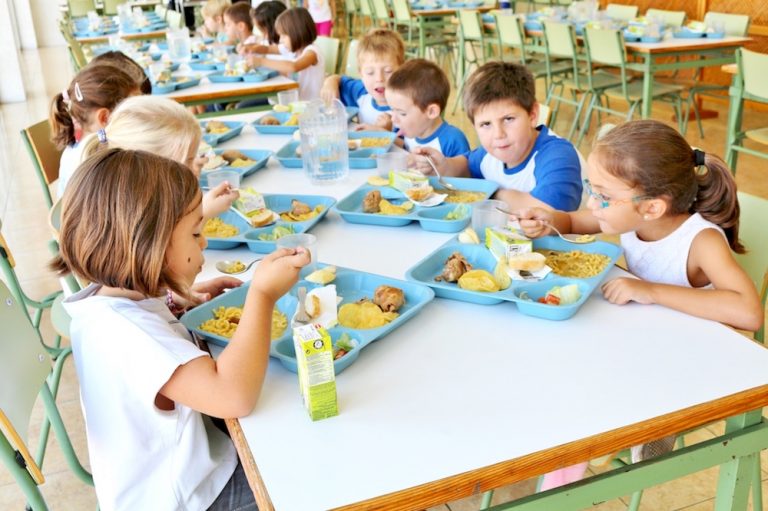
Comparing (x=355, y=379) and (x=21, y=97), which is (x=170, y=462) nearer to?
(x=355, y=379)

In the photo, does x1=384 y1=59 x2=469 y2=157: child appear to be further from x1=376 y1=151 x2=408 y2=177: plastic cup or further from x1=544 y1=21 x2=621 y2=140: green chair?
x1=544 y1=21 x2=621 y2=140: green chair

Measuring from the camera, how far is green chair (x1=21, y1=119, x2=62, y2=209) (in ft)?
7.25

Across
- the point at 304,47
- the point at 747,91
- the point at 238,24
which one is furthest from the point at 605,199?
the point at 238,24

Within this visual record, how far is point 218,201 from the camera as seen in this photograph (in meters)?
1.72

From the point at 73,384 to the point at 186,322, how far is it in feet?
4.58

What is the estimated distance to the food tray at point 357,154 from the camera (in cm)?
219

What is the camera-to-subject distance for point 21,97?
7531 millimetres

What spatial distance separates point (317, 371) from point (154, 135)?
1008 millimetres

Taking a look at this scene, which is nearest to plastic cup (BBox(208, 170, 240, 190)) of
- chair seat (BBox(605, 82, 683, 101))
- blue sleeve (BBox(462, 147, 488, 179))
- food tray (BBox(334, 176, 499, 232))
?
food tray (BBox(334, 176, 499, 232))

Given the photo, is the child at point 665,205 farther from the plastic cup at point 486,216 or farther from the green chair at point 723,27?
the green chair at point 723,27

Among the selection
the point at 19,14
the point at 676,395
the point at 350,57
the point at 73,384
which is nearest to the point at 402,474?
the point at 676,395

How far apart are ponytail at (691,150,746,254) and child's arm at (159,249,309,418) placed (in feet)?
2.98

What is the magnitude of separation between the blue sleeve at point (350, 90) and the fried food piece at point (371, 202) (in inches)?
58.9

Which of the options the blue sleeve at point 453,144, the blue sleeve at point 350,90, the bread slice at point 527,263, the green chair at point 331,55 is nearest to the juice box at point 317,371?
the bread slice at point 527,263
